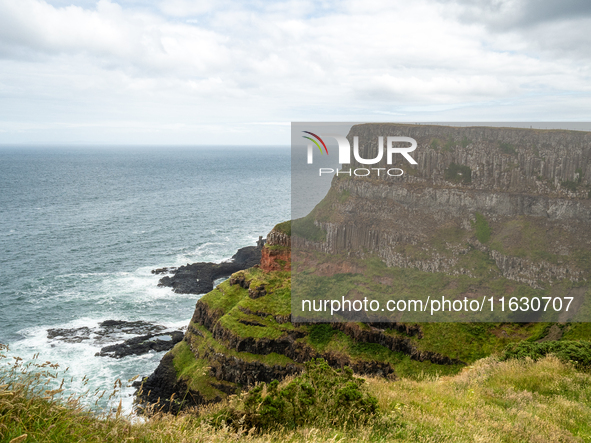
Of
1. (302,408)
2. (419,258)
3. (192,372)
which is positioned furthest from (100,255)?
(302,408)

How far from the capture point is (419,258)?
6081 cm

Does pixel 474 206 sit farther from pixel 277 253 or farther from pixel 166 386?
pixel 166 386

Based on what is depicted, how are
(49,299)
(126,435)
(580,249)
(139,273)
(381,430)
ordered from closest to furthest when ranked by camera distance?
(126,435) < (381,430) < (580,249) < (49,299) < (139,273)

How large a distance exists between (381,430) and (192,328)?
48277mm

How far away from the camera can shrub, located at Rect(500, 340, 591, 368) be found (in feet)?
68.1

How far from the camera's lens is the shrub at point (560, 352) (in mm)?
20766

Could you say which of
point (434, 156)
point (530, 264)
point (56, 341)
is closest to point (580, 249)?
point (530, 264)

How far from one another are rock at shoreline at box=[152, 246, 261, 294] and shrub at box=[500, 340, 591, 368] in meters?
60.7

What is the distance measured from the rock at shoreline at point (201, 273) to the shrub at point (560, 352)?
60722 millimetres

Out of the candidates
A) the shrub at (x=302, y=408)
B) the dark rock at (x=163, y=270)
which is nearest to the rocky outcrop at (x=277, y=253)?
the dark rock at (x=163, y=270)

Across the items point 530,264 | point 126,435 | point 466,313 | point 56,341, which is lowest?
point 56,341

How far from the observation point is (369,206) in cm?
6775

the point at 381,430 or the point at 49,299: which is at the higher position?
the point at 381,430

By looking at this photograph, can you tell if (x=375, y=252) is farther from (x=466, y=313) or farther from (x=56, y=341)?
(x=56, y=341)
